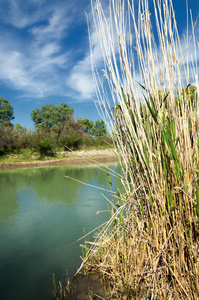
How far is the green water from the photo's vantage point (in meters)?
2.08

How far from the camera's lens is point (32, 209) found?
4875 millimetres

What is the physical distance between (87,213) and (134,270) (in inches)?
114

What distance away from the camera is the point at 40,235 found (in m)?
3.31

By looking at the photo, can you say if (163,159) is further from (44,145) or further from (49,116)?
(49,116)

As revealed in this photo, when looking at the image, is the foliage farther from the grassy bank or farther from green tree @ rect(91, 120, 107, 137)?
green tree @ rect(91, 120, 107, 137)

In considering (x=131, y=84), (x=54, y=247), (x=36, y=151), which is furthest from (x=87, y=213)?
(x=36, y=151)

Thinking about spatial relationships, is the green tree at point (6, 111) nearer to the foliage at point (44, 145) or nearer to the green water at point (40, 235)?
the foliage at point (44, 145)

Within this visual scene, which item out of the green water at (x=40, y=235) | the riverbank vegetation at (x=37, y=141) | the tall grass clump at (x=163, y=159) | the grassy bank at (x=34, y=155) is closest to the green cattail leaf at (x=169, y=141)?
the tall grass clump at (x=163, y=159)

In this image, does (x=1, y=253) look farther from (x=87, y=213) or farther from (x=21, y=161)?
A: (x=21, y=161)

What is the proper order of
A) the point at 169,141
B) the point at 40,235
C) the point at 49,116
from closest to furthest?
the point at 169,141
the point at 40,235
the point at 49,116

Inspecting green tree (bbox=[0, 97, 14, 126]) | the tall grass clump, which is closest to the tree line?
green tree (bbox=[0, 97, 14, 126])

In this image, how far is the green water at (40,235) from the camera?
2082 millimetres

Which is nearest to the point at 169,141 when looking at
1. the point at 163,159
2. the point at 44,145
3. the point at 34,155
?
the point at 163,159

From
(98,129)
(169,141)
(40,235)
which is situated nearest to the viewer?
(169,141)
